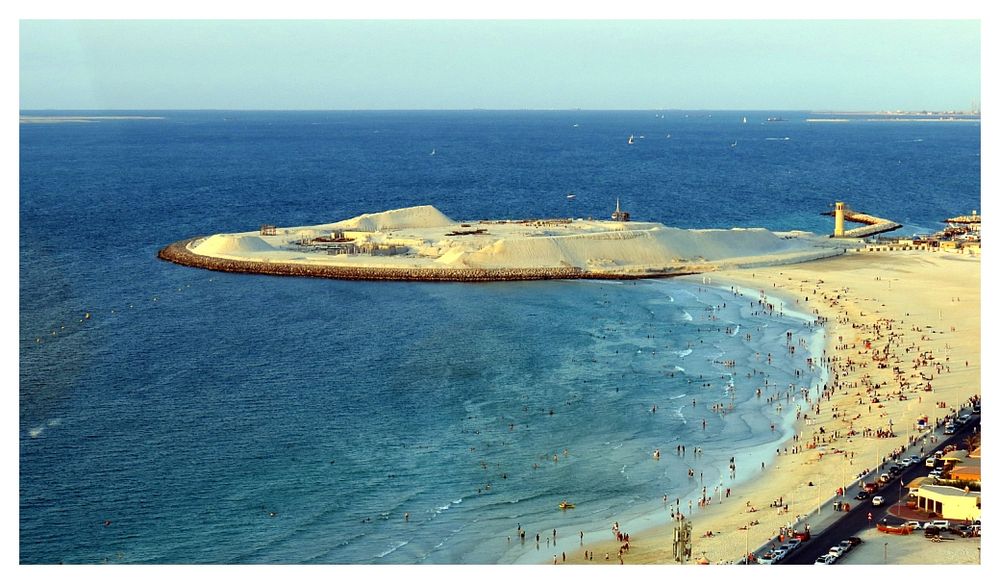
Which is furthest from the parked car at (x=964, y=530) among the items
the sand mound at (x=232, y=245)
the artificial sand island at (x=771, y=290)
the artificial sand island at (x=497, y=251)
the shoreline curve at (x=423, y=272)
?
the sand mound at (x=232, y=245)

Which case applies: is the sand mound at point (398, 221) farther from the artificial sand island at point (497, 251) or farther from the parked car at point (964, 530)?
the parked car at point (964, 530)

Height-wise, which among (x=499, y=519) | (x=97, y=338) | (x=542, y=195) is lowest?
(x=499, y=519)

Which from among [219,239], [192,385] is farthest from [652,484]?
[219,239]

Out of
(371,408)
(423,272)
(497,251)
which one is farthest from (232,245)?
(371,408)

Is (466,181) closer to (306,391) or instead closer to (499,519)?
(306,391)

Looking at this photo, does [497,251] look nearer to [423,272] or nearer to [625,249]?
[423,272]

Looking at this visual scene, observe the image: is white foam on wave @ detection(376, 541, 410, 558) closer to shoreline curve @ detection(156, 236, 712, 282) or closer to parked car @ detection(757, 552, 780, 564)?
parked car @ detection(757, 552, 780, 564)

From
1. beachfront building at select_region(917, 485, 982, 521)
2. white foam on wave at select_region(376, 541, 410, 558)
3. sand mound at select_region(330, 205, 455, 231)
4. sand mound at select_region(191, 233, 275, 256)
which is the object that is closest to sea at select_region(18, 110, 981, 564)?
white foam on wave at select_region(376, 541, 410, 558)
